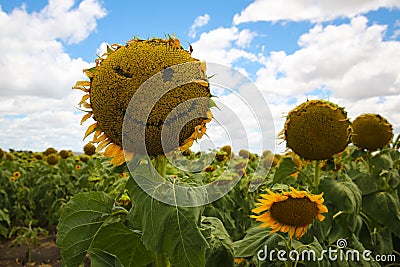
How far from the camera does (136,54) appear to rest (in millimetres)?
1521

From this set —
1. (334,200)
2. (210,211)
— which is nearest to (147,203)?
(334,200)

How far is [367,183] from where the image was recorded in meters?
3.74

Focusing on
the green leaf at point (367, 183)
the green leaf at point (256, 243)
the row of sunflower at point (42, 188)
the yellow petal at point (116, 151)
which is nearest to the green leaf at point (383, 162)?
the green leaf at point (367, 183)

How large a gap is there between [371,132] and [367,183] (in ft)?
1.69

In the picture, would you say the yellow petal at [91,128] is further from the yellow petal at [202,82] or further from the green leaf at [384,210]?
the green leaf at [384,210]

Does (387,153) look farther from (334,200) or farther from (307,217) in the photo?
(307,217)

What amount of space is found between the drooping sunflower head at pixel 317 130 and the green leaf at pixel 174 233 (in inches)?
63.4

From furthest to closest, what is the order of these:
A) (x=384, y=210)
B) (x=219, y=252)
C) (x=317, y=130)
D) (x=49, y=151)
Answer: (x=49, y=151), (x=384, y=210), (x=317, y=130), (x=219, y=252)

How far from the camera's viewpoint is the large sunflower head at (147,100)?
148 centimetres

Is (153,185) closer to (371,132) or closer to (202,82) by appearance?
(202,82)

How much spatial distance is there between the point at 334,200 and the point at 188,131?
1.59 m

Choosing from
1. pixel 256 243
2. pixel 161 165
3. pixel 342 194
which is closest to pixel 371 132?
pixel 342 194

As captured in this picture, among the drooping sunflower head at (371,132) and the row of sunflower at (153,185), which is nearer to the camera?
the row of sunflower at (153,185)

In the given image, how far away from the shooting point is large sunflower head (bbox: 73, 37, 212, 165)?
1.48 meters
